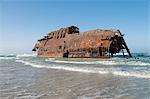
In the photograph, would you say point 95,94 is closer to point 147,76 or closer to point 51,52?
point 147,76

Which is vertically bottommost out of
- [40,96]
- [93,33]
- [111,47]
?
[40,96]

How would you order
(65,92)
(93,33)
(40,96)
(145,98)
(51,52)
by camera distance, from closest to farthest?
(145,98)
(40,96)
(65,92)
(93,33)
(51,52)

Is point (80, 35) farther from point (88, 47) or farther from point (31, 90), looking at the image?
point (31, 90)

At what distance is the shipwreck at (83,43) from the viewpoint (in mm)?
27781

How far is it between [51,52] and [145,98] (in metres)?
34.0

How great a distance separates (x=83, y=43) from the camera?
31.2 m

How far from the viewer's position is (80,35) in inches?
1278

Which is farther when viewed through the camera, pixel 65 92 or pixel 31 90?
pixel 31 90

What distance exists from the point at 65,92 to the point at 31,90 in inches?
51.2

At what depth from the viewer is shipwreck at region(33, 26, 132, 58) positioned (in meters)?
27.8

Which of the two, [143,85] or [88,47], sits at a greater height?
[88,47]

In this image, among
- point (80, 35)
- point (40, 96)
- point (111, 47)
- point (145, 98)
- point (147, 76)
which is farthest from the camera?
point (80, 35)

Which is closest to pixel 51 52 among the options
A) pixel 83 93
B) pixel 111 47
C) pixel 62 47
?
pixel 62 47

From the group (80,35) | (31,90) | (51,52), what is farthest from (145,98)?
(51,52)
